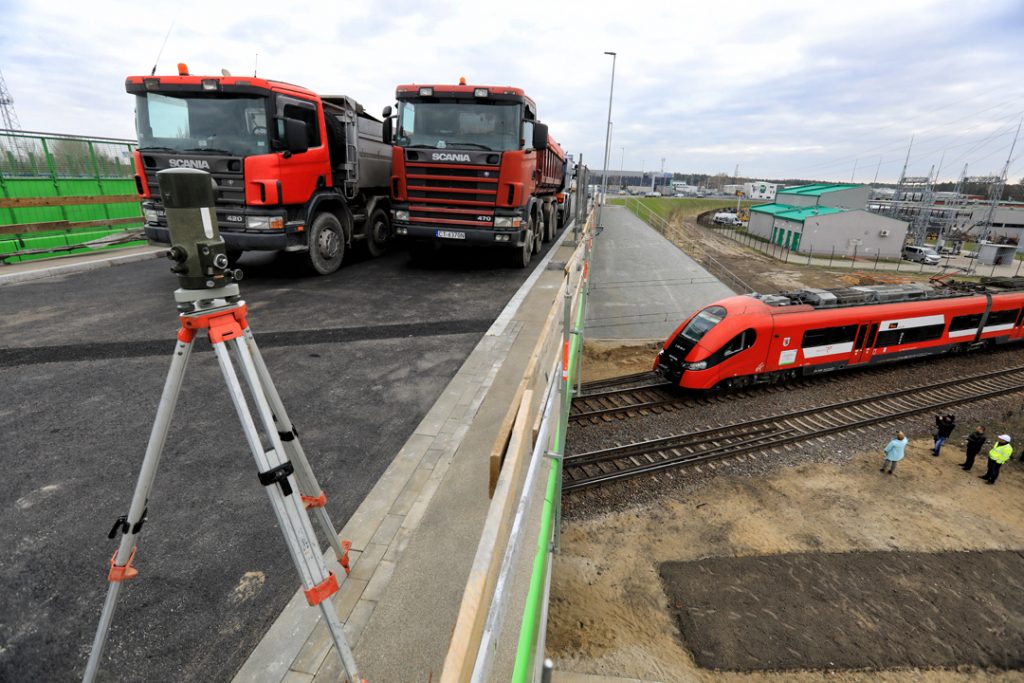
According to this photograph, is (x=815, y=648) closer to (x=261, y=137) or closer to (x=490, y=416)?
(x=490, y=416)

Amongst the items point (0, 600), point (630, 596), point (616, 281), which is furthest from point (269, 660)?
point (616, 281)

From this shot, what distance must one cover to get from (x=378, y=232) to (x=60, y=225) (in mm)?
10213

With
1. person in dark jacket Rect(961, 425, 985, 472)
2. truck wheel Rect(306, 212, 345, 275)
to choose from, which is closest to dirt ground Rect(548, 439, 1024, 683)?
person in dark jacket Rect(961, 425, 985, 472)

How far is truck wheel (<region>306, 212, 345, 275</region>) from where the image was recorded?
11.0 m

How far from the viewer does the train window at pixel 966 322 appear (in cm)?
1510

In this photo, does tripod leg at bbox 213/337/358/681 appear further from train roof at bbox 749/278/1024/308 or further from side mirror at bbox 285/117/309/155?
train roof at bbox 749/278/1024/308

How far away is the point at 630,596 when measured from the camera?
740cm

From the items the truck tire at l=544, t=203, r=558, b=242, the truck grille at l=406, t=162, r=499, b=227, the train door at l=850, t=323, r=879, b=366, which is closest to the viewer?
the truck grille at l=406, t=162, r=499, b=227

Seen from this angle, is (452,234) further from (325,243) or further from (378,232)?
(378,232)

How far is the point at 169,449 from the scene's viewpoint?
4.94m

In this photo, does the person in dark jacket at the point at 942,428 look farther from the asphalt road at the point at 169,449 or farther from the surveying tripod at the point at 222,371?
the surveying tripod at the point at 222,371

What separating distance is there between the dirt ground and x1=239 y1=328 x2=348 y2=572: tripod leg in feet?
14.2

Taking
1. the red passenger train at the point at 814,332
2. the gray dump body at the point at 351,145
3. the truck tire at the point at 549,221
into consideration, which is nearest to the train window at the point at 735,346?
the red passenger train at the point at 814,332

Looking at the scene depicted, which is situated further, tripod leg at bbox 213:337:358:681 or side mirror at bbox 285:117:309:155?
side mirror at bbox 285:117:309:155
